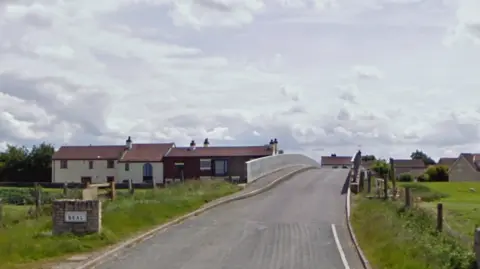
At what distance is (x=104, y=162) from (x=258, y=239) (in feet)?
246

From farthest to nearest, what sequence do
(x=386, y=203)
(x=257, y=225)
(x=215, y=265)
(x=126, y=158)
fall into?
(x=126, y=158), (x=386, y=203), (x=257, y=225), (x=215, y=265)

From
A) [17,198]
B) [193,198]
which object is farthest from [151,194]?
[17,198]

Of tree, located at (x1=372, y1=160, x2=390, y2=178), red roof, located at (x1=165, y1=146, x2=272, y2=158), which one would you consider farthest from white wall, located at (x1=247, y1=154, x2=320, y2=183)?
red roof, located at (x1=165, y1=146, x2=272, y2=158)

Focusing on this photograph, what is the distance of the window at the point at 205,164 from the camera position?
290 feet

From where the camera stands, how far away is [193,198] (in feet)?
118

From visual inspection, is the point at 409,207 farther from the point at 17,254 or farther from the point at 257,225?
the point at 17,254

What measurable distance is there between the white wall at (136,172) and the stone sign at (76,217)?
68811 mm

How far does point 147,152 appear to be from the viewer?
9462 cm

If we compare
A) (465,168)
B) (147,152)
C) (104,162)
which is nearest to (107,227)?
(147,152)

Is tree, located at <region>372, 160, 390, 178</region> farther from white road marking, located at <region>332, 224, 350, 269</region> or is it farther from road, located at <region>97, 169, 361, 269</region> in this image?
white road marking, located at <region>332, 224, 350, 269</region>

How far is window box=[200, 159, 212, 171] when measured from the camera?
88363 millimetres

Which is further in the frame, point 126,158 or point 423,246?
point 126,158

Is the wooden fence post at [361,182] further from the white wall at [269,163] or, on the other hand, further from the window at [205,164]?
the window at [205,164]

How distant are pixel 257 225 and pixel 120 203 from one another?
5113mm
